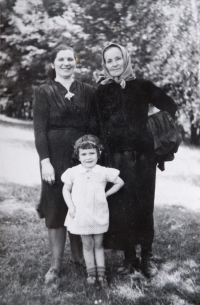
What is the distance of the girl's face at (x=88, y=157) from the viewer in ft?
9.11

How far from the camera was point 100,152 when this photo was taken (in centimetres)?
284

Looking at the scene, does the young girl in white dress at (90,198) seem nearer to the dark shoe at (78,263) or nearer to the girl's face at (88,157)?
the girl's face at (88,157)

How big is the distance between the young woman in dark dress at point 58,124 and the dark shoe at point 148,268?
29.3 inches

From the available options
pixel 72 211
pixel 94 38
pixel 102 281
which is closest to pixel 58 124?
pixel 72 211

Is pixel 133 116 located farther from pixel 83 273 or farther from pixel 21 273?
pixel 21 273

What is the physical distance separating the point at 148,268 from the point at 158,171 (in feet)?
2.77

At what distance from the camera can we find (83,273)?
9.59ft

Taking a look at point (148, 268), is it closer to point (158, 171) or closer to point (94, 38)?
point (158, 171)

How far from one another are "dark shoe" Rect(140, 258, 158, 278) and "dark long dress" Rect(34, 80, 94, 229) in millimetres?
810

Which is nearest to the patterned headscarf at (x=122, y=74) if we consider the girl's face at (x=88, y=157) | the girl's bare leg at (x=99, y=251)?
the girl's face at (x=88, y=157)

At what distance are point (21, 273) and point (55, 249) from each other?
1.13ft

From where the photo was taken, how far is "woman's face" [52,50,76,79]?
287cm

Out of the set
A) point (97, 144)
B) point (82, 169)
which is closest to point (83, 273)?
point (82, 169)

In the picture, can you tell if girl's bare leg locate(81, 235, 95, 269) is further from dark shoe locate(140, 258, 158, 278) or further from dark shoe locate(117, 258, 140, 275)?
dark shoe locate(140, 258, 158, 278)
